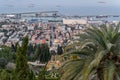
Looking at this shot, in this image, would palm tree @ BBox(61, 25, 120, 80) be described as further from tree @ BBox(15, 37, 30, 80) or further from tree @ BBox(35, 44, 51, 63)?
tree @ BBox(35, 44, 51, 63)

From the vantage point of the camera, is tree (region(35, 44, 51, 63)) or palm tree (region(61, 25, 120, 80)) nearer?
palm tree (region(61, 25, 120, 80))

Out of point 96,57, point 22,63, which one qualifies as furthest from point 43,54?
point 96,57

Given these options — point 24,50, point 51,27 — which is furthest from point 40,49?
point 51,27

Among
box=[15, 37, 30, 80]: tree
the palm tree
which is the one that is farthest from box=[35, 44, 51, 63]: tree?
the palm tree

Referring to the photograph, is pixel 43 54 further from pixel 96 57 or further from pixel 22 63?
pixel 96 57

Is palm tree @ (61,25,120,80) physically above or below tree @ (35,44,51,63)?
above

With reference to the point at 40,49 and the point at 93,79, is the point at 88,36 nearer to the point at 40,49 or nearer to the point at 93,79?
the point at 93,79

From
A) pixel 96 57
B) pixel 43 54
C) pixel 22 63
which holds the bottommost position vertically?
pixel 43 54

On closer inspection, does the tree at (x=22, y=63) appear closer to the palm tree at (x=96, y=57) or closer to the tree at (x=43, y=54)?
the palm tree at (x=96, y=57)

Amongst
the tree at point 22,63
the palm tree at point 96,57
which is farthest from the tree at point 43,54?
the palm tree at point 96,57

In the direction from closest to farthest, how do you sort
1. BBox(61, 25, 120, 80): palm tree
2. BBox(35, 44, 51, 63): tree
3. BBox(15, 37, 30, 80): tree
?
BBox(61, 25, 120, 80): palm tree
BBox(15, 37, 30, 80): tree
BBox(35, 44, 51, 63): tree
